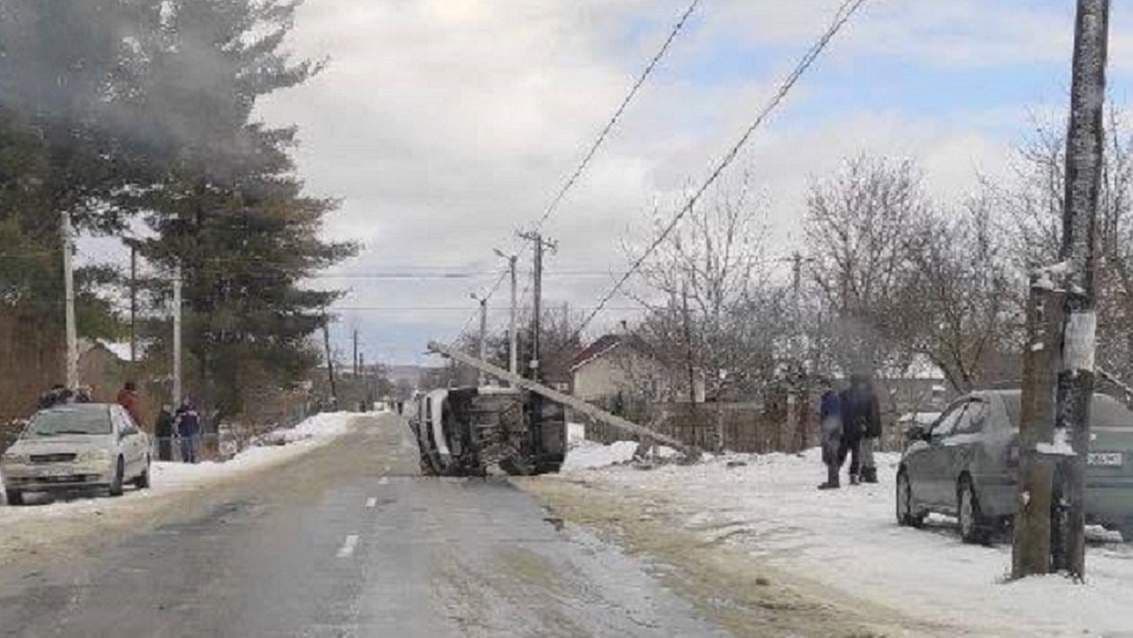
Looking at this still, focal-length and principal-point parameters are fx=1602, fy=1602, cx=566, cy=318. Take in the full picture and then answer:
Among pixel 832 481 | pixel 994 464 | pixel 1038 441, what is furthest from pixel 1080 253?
pixel 832 481

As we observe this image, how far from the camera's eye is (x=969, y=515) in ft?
51.0

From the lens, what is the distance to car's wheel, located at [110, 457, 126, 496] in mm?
25672

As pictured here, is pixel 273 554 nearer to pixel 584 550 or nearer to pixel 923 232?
pixel 584 550

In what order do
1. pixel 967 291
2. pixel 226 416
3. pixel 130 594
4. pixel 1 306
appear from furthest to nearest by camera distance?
1. pixel 226 416
2. pixel 1 306
3. pixel 967 291
4. pixel 130 594

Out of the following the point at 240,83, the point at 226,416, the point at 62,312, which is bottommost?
the point at 226,416

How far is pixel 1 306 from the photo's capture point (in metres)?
39.8

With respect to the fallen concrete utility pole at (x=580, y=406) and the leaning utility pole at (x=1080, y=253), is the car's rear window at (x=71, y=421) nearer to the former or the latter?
the fallen concrete utility pole at (x=580, y=406)

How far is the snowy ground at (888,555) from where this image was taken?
36.3ft

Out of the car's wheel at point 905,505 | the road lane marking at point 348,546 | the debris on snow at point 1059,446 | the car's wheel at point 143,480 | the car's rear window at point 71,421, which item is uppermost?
the debris on snow at point 1059,446

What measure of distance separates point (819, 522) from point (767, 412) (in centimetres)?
2584

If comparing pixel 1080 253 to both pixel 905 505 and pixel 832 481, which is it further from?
pixel 832 481

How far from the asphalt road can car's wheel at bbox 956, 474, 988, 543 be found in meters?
3.33

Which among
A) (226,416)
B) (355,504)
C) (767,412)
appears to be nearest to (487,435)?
(355,504)

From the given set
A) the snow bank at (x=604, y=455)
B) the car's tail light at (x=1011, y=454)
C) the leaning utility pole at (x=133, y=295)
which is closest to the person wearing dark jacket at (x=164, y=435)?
the snow bank at (x=604, y=455)
